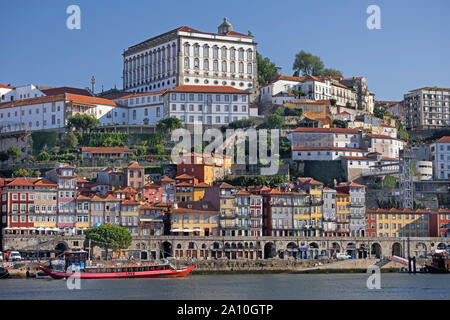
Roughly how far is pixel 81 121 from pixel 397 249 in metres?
42.3

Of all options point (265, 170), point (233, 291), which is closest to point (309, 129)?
point (265, 170)

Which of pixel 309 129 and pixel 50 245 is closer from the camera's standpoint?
A: pixel 50 245

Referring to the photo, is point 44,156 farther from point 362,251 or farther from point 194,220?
point 362,251

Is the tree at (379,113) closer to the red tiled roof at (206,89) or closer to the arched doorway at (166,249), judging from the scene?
the red tiled roof at (206,89)

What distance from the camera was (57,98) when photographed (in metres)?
115

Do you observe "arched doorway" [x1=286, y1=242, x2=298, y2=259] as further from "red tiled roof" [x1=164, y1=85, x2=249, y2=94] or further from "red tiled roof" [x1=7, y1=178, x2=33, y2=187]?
"red tiled roof" [x1=164, y1=85, x2=249, y2=94]

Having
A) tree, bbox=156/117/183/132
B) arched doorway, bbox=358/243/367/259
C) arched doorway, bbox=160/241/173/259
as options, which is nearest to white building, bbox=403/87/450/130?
tree, bbox=156/117/183/132

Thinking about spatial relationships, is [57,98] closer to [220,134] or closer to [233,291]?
[220,134]

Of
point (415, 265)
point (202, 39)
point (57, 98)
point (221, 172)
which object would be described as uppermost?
point (202, 39)

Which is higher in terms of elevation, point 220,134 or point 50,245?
point 220,134

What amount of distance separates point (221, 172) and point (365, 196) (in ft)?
54.9

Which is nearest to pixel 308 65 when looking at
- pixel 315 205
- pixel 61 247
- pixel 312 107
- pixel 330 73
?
pixel 330 73
